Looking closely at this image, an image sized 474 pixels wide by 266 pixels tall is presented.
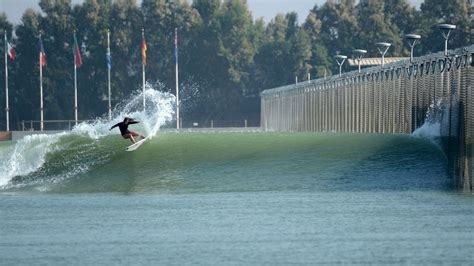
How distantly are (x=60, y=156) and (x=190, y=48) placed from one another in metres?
98.8

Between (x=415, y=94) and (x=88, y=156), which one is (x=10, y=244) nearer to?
(x=88, y=156)

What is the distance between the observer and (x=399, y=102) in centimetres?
7475

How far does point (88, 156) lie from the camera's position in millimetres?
59281

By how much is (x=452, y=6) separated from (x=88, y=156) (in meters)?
109

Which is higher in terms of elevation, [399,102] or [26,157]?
[399,102]

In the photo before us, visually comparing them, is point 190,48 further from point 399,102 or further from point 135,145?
point 135,145

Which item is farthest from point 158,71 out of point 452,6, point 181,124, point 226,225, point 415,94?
point 226,225

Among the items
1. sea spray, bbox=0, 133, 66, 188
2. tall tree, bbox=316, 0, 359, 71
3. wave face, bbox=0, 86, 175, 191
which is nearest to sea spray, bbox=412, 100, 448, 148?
wave face, bbox=0, 86, 175, 191

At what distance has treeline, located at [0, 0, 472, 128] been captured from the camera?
500 ft

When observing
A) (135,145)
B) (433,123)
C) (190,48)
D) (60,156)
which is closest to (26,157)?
(60,156)

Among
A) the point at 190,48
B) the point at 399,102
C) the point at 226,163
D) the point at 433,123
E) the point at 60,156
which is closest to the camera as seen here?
the point at 226,163

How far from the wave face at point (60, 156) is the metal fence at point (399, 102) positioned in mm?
13971

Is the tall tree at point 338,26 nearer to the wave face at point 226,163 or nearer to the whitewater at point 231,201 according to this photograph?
the whitewater at point 231,201

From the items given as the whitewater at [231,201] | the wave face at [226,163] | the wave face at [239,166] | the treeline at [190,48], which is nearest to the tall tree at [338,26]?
the treeline at [190,48]
